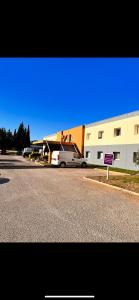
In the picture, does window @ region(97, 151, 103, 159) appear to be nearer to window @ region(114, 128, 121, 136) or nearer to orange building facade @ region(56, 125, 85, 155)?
window @ region(114, 128, 121, 136)

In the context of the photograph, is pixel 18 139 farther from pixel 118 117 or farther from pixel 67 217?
pixel 67 217

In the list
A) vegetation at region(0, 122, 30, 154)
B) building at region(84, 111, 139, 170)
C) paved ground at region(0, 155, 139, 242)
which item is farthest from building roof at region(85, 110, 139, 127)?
vegetation at region(0, 122, 30, 154)

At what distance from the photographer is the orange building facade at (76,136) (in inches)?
1794

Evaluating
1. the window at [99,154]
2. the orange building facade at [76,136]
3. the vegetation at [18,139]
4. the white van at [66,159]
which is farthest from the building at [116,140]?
the vegetation at [18,139]

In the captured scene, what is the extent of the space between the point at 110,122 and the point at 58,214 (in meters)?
28.2

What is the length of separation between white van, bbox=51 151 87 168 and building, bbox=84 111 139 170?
3.94 meters

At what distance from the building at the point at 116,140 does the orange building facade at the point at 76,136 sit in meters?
0.93

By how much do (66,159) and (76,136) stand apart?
14.8m

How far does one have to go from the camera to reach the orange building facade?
45556mm

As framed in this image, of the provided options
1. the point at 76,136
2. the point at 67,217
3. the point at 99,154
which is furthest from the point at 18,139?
the point at 67,217

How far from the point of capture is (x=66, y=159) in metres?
33.8
